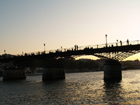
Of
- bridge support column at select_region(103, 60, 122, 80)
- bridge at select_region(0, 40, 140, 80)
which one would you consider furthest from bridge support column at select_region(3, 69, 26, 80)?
bridge support column at select_region(103, 60, 122, 80)

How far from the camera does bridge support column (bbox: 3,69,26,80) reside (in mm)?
91906

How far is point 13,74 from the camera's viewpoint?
94.1m

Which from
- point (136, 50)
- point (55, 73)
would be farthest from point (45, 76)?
point (136, 50)

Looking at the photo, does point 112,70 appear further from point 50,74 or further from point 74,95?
point 74,95

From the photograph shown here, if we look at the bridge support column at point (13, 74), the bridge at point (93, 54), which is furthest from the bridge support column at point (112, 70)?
the bridge support column at point (13, 74)

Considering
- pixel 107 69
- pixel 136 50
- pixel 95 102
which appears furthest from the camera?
pixel 107 69

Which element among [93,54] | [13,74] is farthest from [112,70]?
[13,74]

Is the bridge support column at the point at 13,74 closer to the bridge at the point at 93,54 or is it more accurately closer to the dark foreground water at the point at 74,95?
the bridge at the point at 93,54

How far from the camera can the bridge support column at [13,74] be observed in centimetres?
9191

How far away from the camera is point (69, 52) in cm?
7506

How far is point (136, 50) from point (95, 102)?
115 feet

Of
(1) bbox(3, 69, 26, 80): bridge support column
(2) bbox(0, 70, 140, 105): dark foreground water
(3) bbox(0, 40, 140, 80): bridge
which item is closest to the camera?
(2) bbox(0, 70, 140, 105): dark foreground water

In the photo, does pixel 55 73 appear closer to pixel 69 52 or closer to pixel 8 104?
pixel 69 52

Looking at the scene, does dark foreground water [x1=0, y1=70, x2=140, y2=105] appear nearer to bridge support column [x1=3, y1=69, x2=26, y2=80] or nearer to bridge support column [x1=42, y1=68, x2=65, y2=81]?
bridge support column [x1=42, y1=68, x2=65, y2=81]
